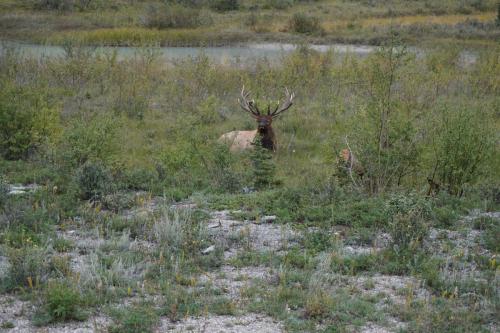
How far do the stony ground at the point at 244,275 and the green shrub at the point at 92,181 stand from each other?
2.06 feet

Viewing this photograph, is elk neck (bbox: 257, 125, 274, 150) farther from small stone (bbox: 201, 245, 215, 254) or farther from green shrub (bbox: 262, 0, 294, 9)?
green shrub (bbox: 262, 0, 294, 9)

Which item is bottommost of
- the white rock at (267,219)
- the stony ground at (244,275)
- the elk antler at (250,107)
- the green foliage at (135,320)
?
the white rock at (267,219)

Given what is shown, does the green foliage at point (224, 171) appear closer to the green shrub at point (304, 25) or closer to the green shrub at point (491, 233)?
the green shrub at point (491, 233)

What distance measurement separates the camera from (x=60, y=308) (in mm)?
5695

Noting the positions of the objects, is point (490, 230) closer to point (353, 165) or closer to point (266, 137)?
point (353, 165)

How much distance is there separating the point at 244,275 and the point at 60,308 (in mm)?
1845

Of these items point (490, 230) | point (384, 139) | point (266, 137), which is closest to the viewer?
point (490, 230)

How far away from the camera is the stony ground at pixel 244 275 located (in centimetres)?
571

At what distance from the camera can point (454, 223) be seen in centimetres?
846

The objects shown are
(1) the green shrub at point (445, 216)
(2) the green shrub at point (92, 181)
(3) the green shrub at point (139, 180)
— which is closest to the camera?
(1) the green shrub at point (445, 216)

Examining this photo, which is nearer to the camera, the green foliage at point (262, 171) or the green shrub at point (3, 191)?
the green shrub at point (3, 191)

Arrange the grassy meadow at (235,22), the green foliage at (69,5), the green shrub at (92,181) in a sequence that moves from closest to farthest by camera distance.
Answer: the green shrub at (92,181) < the grassy meadow at (235,22) < the green foliage at (69,5)

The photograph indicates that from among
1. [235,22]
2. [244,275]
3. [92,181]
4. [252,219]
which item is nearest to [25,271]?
[244,275]

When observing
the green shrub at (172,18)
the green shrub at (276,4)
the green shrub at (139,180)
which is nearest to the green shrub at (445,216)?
the green shrub at (139,180)
